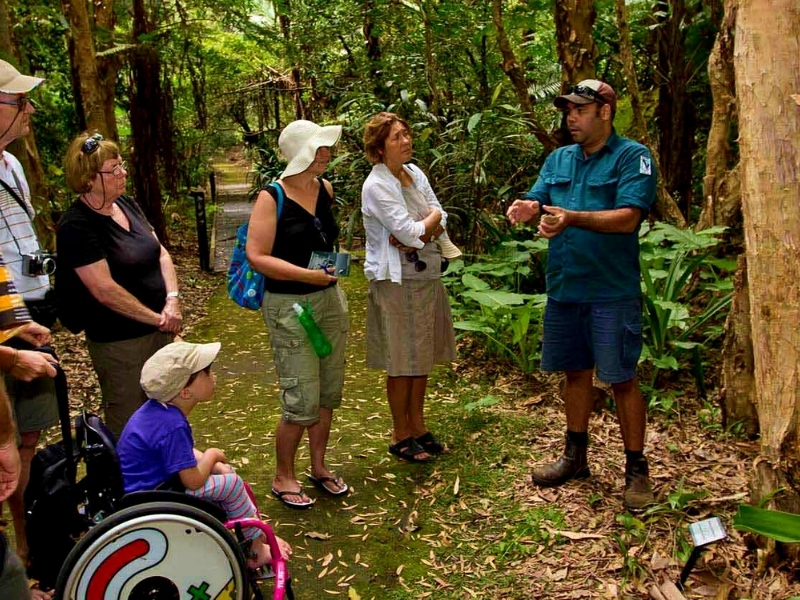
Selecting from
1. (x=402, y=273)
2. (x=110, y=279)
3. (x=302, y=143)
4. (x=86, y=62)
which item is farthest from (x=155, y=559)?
(x=86, y=62)

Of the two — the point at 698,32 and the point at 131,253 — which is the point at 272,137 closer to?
the point at 698,32

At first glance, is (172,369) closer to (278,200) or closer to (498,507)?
(278,200)

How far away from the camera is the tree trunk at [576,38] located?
4.89 meters

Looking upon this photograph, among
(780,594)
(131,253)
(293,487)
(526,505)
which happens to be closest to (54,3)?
(131,253)

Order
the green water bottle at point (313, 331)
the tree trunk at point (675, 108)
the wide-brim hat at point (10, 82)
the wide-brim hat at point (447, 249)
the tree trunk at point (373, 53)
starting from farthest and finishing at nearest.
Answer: the tree trunk at point (373, 53), the tree trunk at point (675, 108), the wide-brim hat at point (447, 249), the green water bottle at point (313, 331), the wide-brim hat at point (10, 82)

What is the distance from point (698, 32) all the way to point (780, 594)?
595cm

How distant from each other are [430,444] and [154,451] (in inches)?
78.2

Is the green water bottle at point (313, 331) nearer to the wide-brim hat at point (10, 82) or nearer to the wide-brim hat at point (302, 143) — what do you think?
the wide-brim hat at point (302, 143)

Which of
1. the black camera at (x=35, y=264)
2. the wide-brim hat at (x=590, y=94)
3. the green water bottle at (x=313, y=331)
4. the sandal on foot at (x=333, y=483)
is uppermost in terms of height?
the wide-brim hat at (x=590, y=94)

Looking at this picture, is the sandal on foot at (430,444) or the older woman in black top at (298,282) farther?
the sandal on foot at (430,444)

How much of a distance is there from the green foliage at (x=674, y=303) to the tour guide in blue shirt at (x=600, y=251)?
3.30ft

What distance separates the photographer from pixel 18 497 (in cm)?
292

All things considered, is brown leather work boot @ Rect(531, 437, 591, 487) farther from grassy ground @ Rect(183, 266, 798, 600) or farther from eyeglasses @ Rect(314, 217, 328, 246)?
eyeglasses @ Rect(314, 217, 328, 246)

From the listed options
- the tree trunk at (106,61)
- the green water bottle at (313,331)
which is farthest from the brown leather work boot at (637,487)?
the tree trunk at (106,61)
